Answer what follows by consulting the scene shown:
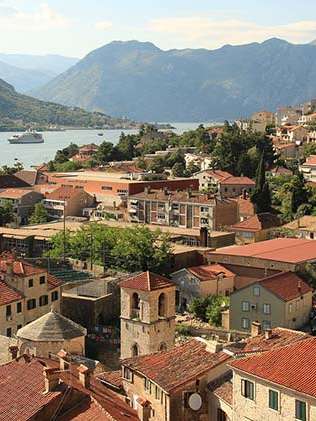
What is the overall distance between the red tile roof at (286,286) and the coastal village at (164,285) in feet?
0.26

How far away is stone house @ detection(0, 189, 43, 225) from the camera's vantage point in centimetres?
6888

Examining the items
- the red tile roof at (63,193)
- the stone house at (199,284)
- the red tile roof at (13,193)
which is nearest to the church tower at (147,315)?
the stone house at (199,284)

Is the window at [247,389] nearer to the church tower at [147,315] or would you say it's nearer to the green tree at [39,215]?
the church tower at [147,315]

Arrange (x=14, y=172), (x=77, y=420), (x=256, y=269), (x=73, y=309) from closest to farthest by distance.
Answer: (x=77, y=420)
(x=73, y=309)
(x=256, y=269)
(x=14, y=172)

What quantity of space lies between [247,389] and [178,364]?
7.91 ft

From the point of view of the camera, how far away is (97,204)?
69.8 metres

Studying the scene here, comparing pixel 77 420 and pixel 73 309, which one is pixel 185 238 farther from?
pixel 77 420

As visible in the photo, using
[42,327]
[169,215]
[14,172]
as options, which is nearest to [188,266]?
[169,215]

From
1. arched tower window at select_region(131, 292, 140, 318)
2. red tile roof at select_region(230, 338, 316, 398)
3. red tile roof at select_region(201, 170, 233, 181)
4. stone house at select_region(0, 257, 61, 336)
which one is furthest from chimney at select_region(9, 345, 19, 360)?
red tile roof at select_region(201, 170, 233, 181)

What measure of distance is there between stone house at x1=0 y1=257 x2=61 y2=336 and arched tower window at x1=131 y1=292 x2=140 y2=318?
6.52 m

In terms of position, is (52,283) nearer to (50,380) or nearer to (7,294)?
(7,294)

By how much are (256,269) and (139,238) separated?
680 centimetres

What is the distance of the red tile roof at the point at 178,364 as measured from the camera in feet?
55.5

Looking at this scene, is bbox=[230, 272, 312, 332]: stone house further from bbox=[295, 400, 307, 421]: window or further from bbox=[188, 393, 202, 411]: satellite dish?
bbox=[295, 400, 307, 421]: window
